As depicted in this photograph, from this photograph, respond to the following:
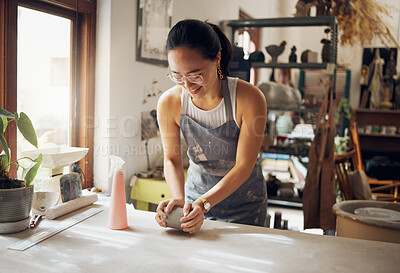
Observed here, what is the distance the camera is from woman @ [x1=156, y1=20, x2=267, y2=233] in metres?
1.37

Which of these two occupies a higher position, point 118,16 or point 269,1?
point 269,1

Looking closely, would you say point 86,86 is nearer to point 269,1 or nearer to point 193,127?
point 193,127

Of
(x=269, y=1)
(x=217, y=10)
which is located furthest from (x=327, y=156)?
(x=269, y=1)

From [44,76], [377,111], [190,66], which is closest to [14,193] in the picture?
[190,66]

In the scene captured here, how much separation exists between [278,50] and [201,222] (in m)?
2.79

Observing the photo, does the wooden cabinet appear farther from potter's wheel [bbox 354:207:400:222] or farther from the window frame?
the window frame

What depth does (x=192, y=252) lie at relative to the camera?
3.90 ft

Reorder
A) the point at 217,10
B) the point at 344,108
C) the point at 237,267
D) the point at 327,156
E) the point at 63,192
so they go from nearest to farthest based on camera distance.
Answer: the point at 237,267
the point at 63,192
the point at 327,156
the point at 217,10
the point at 344,108

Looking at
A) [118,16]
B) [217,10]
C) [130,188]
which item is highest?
[217,10]

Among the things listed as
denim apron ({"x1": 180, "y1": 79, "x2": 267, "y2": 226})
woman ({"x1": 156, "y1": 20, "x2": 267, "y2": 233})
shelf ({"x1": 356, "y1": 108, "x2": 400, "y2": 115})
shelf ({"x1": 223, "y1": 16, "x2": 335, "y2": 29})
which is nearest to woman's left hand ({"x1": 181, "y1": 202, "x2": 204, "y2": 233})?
woman ({"x1": 156, "y1": 20, "x2": 267, "y2": 233})

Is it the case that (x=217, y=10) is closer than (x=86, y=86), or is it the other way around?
(x=86, y=86)

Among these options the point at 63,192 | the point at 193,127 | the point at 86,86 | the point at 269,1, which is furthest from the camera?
the point at 269,1

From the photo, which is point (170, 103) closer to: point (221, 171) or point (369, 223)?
point (221, 171)

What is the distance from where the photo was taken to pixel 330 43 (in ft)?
11.6
